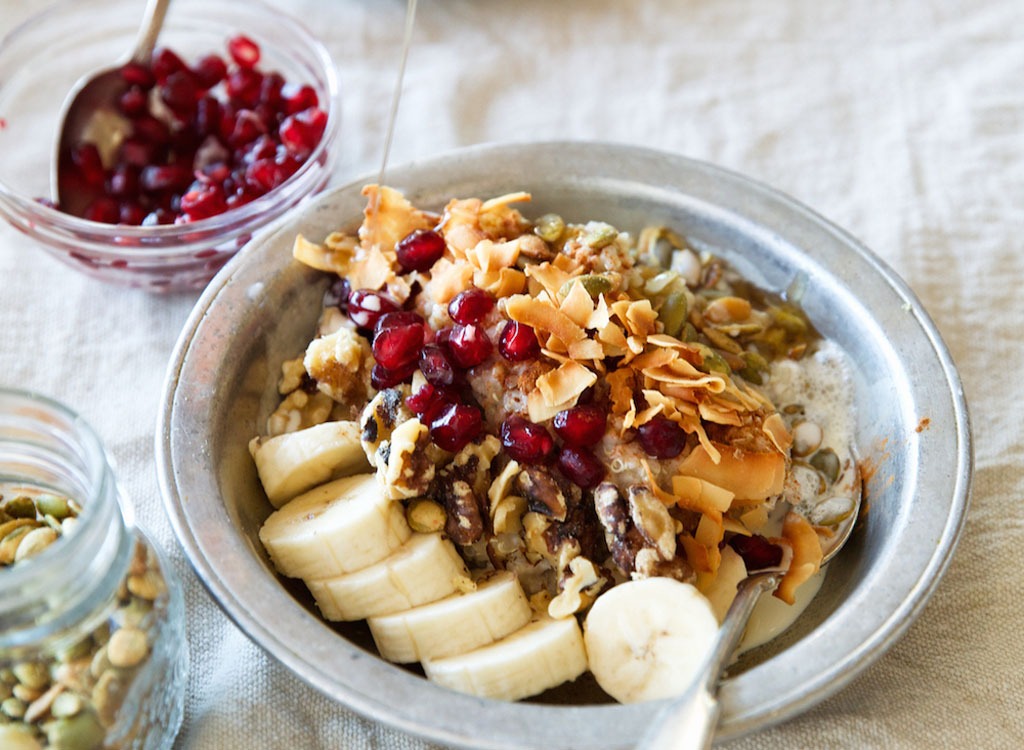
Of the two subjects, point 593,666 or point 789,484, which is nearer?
point 593,666

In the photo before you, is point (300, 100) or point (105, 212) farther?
point (300, 100)

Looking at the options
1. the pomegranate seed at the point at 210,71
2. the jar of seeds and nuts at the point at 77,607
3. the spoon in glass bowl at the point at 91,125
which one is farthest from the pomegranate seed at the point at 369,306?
the pomegranate seed at the point at 210,71

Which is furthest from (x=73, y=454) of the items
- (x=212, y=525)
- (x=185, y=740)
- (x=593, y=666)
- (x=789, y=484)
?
(x=789, y=484)

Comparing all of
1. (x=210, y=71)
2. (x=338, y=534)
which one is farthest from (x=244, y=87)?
(x=338, y=534)

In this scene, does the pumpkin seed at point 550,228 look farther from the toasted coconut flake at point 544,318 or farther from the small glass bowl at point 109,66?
the small glass bowl at point 109,66

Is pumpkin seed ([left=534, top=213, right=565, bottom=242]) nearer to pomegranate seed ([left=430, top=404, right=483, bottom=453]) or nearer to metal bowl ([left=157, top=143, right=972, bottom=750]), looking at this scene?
metal bowl ([left=157, top=143, right=972, bottom=750])

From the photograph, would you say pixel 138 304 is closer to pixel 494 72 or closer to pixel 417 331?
pixel 417 331

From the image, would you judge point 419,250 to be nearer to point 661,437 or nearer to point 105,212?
point 661,437
